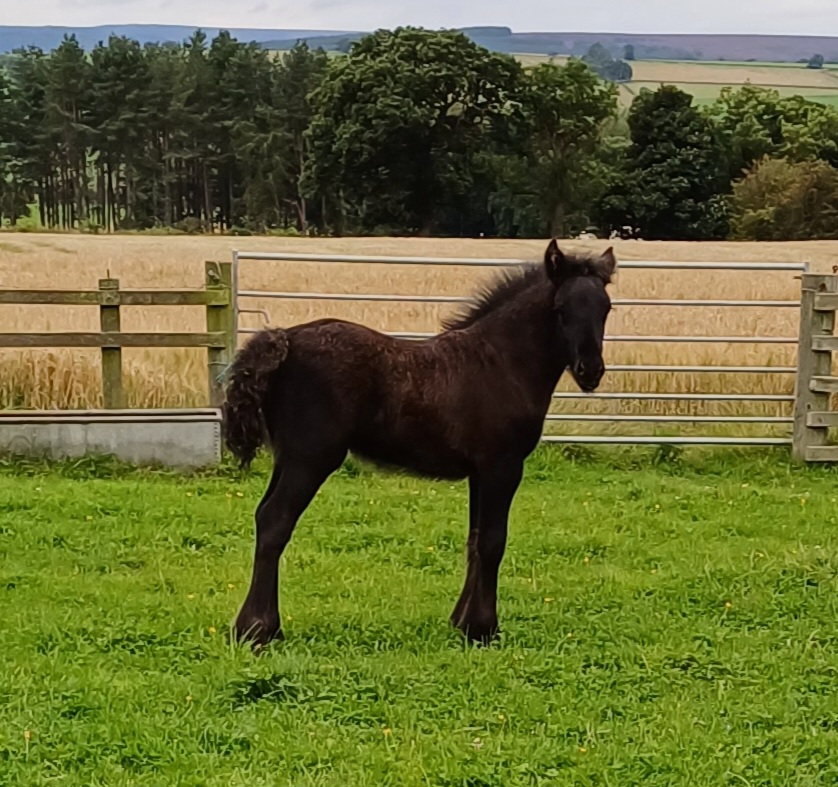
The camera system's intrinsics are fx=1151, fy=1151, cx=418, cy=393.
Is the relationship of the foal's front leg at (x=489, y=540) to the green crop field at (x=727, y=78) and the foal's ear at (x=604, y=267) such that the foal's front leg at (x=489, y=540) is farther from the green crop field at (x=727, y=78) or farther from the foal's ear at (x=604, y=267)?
the green crop field at (x=727, y=78)

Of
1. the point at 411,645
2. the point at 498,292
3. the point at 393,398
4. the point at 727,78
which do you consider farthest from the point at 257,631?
the point at 727,78

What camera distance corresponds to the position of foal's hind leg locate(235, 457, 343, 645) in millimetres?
5008

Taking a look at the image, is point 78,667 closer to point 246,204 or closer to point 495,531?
point 495,531

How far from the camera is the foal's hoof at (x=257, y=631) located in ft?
16.4

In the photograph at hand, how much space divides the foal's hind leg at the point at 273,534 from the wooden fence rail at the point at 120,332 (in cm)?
390

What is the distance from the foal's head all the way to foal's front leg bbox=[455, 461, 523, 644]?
21.6 inches

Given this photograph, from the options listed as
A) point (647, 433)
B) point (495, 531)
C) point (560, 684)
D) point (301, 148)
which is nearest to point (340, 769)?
point (560, 684)

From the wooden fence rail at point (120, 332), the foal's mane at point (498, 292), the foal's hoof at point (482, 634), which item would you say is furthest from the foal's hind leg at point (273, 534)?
the wooden fence rail at point (120, 332)

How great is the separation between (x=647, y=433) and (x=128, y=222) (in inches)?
2046

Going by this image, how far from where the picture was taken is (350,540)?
22.7ft

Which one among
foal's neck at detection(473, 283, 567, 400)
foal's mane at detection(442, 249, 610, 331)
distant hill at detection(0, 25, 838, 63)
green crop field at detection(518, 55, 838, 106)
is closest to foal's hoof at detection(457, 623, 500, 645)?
foal's neck at detection(473, 283, 567, 400)

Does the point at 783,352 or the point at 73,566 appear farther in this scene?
the point at 783,352

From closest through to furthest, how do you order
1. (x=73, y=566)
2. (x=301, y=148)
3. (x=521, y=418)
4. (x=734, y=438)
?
(x=521, y=418), (x=73, y=566), (x=734, y=438), (x=301, y=148)

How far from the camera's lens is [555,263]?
5117 mm
